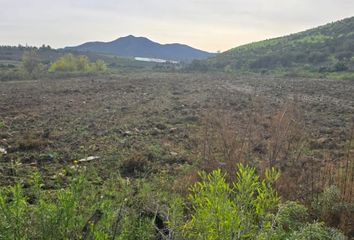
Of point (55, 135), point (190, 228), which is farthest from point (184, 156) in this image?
point (190, 228)

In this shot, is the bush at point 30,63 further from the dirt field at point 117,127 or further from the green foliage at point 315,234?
the green foliage at point 315,234

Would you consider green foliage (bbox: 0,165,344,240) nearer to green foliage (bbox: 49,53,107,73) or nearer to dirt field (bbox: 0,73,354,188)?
dirt field (bbox: 0,73,354,188)

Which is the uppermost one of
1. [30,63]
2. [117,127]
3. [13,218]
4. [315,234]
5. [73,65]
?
[13,218]

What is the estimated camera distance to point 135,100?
61.9 feet

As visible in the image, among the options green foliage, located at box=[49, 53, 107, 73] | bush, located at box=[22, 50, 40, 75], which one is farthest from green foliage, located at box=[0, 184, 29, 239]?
green foliage, located at box=[49, 53, 107, 73]

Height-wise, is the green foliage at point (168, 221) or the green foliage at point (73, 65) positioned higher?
the green foliage at point (168, 221)

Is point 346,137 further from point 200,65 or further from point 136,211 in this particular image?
point 200,65

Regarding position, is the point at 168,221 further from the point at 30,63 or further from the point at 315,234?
the point at 30,63

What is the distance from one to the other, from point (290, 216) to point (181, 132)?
7.20m

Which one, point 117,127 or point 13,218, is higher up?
point 13,218

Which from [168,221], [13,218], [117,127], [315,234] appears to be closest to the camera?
[13,218]

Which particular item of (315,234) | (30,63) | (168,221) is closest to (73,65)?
(30,63)

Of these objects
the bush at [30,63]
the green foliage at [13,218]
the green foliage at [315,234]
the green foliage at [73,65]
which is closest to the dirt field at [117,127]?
the green foliage at [13,218]

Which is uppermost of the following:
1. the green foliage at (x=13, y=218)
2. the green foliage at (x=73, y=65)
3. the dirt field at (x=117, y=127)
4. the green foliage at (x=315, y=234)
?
the green foliage at (x=13, y=218)
